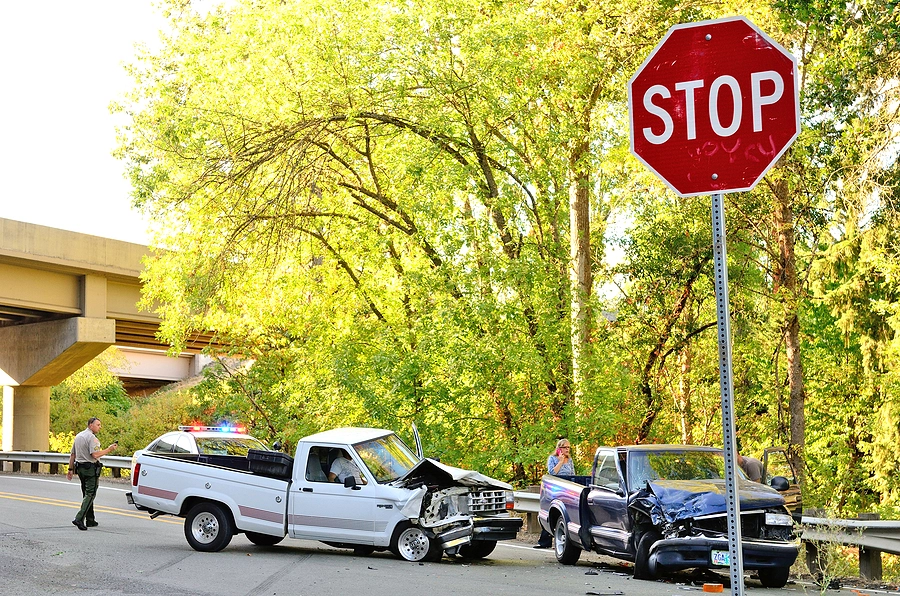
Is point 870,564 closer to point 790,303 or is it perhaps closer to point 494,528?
point 494,528

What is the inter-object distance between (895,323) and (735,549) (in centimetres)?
2578

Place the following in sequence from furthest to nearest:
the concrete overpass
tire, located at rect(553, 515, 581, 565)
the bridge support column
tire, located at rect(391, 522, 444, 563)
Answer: the bridge support column → the concrete overpass → tire, located at rect(553, 515, 581, 565) → tire, located at rect(391, 522, 444, 563)

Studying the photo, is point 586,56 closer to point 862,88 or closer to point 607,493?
point 862,88

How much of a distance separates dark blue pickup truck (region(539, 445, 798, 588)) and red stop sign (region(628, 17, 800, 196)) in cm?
691

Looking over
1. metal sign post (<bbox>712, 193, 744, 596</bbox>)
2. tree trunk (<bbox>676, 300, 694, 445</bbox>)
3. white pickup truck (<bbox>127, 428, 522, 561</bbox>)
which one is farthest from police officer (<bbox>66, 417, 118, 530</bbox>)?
tree trunk (<bbox>676, 300, 694, 445</bbox>)

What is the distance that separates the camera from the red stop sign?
5043 mm

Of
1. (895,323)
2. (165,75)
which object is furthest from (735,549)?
(165,75)

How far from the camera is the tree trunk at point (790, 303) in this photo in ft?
86.9

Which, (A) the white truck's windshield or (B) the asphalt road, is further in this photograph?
(A) the white truck's windshield

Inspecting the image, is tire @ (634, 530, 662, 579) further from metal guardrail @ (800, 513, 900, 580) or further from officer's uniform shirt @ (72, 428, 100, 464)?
officer's uniform shirt @ (72, 428, 100, 464)

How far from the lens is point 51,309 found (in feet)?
117

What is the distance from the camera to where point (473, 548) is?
15.1 meters

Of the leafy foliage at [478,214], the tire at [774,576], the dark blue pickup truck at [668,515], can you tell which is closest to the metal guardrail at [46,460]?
the leafy foliage at [478,214]

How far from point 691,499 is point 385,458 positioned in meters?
4.72
